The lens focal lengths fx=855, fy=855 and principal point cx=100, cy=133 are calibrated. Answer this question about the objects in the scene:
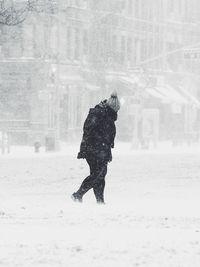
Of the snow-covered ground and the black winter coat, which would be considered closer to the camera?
the snow-covered ground

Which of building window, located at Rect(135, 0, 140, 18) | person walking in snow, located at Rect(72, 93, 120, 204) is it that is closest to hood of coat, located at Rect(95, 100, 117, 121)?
person walking in snow, located at Rect(72, 93, 120, 204)

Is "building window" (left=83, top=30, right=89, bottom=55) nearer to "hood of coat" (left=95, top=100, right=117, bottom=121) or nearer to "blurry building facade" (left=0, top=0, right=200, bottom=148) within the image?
"blurry building facade" (left=0, top=0, right=200, bottom=148)

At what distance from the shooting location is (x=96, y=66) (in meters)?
48.2

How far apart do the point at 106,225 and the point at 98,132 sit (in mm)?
2849

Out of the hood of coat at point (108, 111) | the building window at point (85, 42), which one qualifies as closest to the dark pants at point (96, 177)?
the hood of coat at point (108, 111)

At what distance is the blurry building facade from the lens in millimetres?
44125

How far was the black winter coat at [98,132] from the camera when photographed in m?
13.1

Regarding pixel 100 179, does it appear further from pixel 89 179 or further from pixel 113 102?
pixel 113 102

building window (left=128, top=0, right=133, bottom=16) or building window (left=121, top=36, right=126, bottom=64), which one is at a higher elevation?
building window (left=128, top=0, right=133, bottom=16)

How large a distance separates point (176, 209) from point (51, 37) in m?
33.2

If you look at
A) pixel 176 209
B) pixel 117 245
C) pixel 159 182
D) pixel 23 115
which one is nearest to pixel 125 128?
pixel 23 115

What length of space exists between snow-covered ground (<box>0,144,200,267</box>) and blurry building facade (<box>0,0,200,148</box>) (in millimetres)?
17908

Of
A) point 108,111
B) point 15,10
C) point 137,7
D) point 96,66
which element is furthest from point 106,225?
point 137,7

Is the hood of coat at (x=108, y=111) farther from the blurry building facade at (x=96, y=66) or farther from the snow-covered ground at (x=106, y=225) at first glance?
the blurry building facade at (x=96, y=66)
